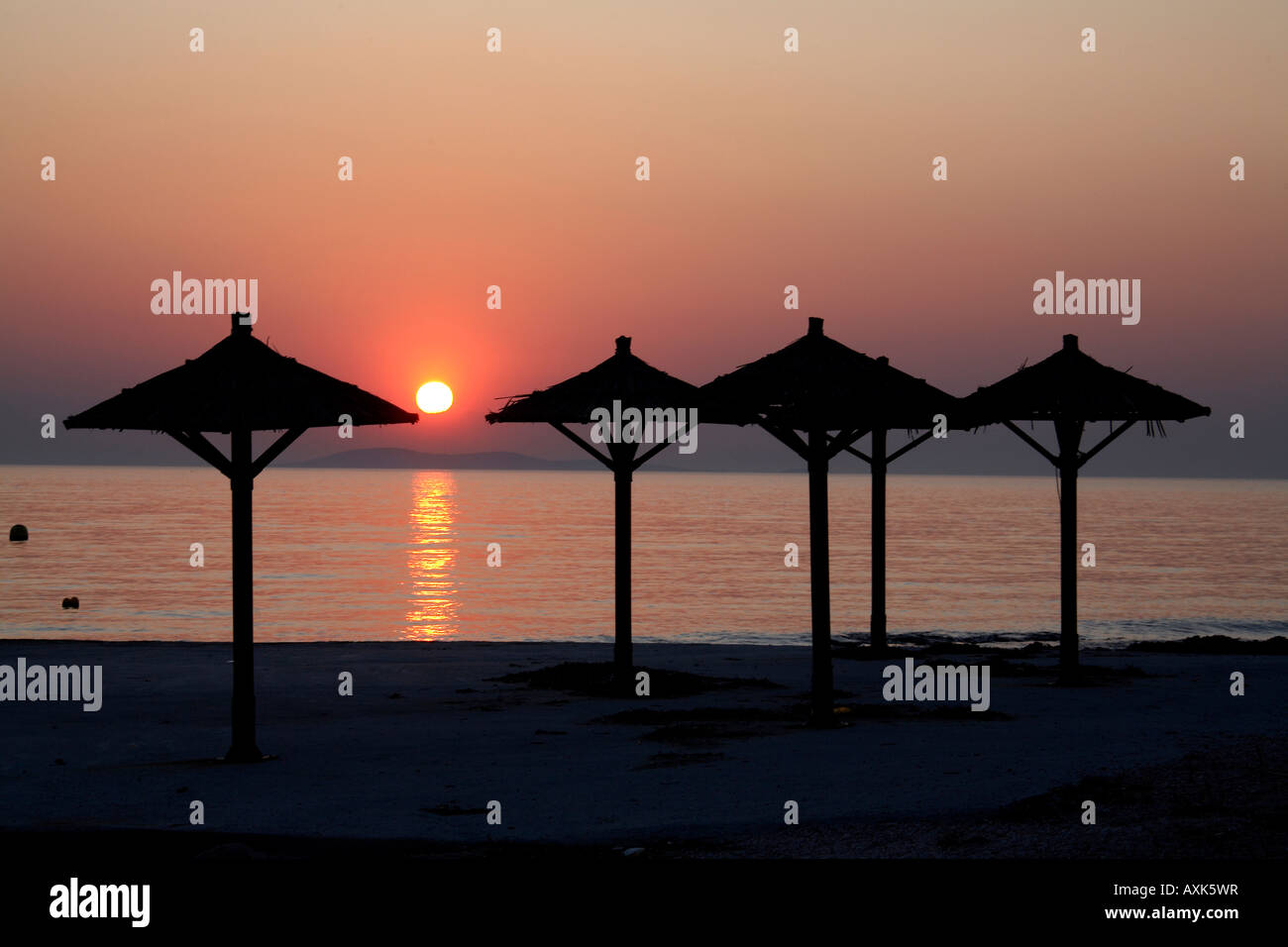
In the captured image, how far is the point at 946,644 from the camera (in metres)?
24.6

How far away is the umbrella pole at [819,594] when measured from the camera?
13.2m

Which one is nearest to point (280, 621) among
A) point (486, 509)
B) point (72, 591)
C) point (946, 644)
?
point (72, 591)

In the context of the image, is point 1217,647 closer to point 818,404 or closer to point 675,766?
point 818,404

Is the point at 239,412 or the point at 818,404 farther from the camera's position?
the point at 818,404

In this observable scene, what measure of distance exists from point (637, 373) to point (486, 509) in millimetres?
111480

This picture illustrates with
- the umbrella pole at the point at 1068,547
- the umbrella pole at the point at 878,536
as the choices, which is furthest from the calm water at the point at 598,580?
the umbrella pole at the point at 1068,547

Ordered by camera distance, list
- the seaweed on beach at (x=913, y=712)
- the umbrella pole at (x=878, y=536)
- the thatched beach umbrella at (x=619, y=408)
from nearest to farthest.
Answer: the seaweed on beach at (x=913, y=712) → the thatched beach umbrella at (x=619, y=408) → the umbrella pole at (x=878, y=536)

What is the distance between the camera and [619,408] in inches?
630

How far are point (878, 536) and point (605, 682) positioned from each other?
5519 millimetres

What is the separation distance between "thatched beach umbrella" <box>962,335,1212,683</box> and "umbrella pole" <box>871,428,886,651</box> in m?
3.44

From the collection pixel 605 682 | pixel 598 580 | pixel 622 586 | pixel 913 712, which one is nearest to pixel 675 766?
pixel 913 712

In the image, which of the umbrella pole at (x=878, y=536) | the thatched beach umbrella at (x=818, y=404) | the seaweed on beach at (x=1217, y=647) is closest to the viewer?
the thatched beach umbrella at (x=818, y=404)

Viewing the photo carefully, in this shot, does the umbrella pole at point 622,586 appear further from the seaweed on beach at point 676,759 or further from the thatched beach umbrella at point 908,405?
the seaweed on beach at point 676,759
